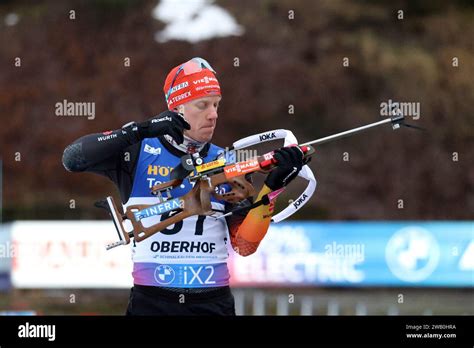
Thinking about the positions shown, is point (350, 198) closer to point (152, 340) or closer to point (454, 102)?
point (454, 102)

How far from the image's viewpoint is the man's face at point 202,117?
186 inches

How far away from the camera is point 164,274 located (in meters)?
4.70

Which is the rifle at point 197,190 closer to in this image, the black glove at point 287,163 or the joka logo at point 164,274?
the black glove at point 287,163

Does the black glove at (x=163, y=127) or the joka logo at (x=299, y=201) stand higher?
the black glove at (x=163, y=127)

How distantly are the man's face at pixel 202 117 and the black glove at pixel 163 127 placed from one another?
0.67ft

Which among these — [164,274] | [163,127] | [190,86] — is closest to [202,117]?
[190,86]

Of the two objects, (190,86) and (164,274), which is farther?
(190,86)

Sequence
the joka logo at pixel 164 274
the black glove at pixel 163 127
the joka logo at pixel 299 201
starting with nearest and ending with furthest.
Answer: the black glove at pixel 163 127 < the joka logo at pixel 164 274 < the joka logo at pixel 299 201

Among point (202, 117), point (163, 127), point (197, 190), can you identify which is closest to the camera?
point (163, 127)

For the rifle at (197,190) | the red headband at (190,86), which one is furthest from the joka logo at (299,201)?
the red headband at (190,86)

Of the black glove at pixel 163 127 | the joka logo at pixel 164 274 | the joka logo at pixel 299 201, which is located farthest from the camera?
the joka logo at pixel 299 201

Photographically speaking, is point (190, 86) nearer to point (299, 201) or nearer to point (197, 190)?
point (197, 190)

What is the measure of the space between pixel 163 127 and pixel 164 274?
75 centimetres

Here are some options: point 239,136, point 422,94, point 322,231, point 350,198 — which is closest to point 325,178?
point 350,198
